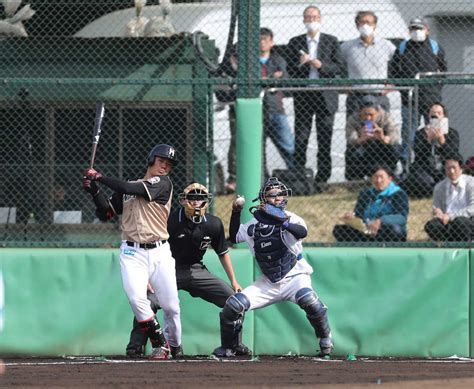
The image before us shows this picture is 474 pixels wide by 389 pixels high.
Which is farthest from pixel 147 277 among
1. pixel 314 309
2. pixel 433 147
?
pixel 433 147

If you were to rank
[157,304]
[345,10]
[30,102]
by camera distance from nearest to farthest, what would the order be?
[157,304] < [30,102] < [345,10]

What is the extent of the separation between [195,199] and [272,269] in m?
0.88

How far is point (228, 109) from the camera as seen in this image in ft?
35.2

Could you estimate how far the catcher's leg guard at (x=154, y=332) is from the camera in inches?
349

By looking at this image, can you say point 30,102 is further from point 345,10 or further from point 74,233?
point 345,10

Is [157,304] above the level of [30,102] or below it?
below

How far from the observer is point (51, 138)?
33.4ft

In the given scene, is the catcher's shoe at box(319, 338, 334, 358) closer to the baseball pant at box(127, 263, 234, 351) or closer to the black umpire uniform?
the black umpire uniform

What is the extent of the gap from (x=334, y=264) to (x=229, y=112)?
1942mm

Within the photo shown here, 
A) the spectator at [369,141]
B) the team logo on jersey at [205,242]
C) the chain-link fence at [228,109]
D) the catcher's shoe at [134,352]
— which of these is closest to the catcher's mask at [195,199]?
the team logo on jersey at [205,242]

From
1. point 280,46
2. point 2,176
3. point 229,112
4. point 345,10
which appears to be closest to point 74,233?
point 2,176

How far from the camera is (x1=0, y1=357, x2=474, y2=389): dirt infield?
686cm

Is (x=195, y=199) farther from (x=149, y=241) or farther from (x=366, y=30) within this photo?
(x=366, y=30)

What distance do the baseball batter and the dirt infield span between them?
0.40 m
